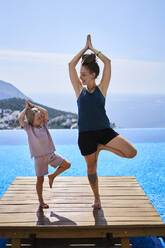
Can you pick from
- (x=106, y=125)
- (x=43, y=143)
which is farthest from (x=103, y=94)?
(x=43, y=143)

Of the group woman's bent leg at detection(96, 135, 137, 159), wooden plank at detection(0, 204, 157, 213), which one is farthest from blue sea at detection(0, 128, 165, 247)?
woman's bent leg at detection(96, 135, 137, 159)

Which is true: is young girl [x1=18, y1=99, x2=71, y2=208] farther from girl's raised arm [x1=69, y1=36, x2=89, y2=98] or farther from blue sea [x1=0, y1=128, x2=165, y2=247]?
blue sea [x1=0, y1=128, x2=165, y2=247]

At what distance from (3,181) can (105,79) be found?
4382 mm

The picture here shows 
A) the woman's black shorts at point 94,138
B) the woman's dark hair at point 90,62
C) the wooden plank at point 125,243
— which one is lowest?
the wooden plank at point 125,243

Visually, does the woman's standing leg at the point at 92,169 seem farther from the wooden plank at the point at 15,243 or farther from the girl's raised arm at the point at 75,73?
the wooden plank at the point at 15,243

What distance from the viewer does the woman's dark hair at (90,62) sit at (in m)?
2.80

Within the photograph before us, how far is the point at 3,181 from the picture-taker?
249 inches

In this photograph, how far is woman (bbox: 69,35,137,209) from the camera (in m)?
Result: 2.72

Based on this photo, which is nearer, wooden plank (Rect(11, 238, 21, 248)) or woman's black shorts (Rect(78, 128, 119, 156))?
wooden plank (Rect(11, 238, 21, 248))

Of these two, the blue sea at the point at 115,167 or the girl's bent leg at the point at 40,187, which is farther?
the blue sea at the point at 115,167

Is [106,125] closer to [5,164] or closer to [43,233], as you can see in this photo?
[43,233]

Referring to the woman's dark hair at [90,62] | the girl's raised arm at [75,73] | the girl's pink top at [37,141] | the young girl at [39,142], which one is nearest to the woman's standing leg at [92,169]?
the young girl at [39,142]

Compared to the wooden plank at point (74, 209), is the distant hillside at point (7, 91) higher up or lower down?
higher up

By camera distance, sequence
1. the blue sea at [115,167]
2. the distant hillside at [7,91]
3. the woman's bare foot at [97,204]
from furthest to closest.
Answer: the distant hillside at [7,91] → the blue sea at [115,167] → the woman's bare foot at [97,204]
